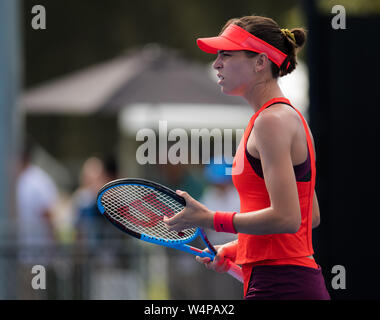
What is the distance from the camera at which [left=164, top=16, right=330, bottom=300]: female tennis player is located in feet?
9.12

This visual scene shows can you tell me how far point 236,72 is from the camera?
9.86ft

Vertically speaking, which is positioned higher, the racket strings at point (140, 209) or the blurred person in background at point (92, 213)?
the racket strings at point (140, 209)

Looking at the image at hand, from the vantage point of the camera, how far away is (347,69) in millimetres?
4945

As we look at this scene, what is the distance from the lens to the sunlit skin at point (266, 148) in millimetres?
2764

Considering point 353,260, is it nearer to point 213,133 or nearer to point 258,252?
point 213,133

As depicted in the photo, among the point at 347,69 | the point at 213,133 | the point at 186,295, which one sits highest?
the point at 347,69

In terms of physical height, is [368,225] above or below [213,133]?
below

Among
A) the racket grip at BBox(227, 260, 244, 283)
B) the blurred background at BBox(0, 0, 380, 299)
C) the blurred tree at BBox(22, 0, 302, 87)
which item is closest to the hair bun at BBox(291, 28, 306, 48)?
the racket grip at BBox(227, 260, 244, 283)

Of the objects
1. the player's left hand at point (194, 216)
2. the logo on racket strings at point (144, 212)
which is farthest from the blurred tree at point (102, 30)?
the player's left hand at point (194, 216)

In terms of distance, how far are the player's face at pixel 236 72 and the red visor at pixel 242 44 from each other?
4 centimetres

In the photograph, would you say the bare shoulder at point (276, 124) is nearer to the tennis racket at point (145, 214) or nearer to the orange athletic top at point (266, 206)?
the orange athletic top at point (266, 206)

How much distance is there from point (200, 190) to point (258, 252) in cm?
527
